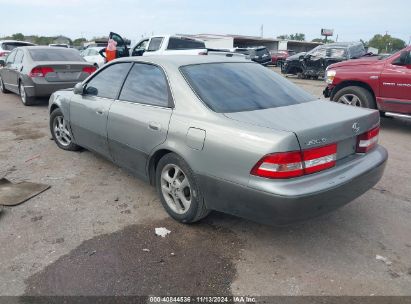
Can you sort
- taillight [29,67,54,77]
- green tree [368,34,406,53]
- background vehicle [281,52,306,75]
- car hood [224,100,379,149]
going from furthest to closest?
green tree [368,34,406,53] → background vehicle [281,52,306,75] → taillight [29,67,54,77] → car hood [224,100,379,149]

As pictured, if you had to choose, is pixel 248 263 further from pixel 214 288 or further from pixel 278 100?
pixel 278 100

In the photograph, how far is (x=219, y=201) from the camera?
2.87 metres

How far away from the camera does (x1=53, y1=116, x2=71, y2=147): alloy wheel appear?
17.5ft

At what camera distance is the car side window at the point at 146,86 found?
345cm

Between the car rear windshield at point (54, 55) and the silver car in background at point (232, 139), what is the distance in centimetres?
566

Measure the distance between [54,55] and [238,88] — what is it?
7414 mm

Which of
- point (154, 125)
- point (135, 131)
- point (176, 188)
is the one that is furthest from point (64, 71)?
point (176, 188)

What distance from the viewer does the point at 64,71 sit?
8633 mm

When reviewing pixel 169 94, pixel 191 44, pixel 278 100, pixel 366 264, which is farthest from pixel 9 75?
pixel 366 264

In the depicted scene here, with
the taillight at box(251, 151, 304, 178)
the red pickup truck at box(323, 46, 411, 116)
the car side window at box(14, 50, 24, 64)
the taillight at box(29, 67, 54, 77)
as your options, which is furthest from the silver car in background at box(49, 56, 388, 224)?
the car side window at box(14, 50, 24, 64)

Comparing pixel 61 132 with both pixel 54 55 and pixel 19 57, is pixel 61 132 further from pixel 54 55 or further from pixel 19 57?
pixel 19 57

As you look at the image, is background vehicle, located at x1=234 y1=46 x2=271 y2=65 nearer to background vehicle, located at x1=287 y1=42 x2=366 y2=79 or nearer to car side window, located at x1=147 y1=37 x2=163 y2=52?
background vehicle, located at x1=287 y1=42 x2=366 y2=79

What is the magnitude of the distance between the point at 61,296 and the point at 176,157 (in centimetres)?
139

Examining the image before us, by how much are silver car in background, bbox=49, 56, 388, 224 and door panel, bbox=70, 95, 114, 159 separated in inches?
1.0
